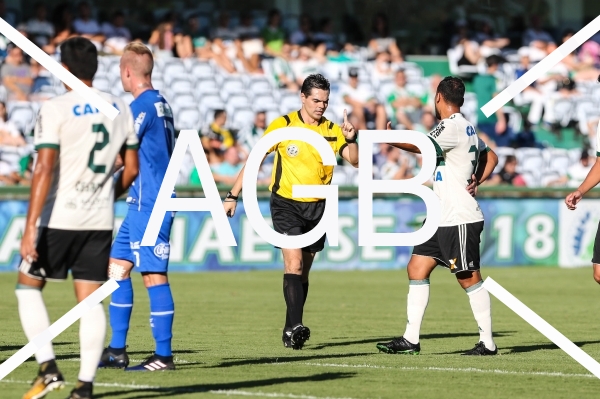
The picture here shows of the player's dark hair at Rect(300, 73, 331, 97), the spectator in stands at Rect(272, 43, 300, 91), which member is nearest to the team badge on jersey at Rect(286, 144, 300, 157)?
the player's dark hair at Rect(300, 73, 331, 97)

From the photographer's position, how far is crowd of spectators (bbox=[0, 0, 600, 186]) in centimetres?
2341

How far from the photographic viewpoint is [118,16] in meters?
25.9

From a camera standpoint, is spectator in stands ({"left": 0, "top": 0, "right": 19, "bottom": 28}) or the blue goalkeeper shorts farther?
spectator in stands ({"left": 0, "top": 0, "right": 19, "bottom": 28})

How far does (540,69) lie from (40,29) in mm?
11671

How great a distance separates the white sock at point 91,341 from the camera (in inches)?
264

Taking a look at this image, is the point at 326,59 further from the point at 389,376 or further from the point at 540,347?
the point at 389,376

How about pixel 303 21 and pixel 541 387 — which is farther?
pixel 303 21

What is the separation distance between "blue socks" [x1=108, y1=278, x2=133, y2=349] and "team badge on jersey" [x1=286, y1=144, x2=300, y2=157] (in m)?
2.72

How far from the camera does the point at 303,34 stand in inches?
1118

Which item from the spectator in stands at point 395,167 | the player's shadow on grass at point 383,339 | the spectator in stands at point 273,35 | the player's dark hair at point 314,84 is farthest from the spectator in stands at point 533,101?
the player's dark hair at point 314,84

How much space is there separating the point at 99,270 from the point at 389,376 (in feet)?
8.20

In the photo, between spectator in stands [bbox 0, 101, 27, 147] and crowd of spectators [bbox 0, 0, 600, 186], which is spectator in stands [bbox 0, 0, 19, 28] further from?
spectator in stands [bbox 0, 101, 27, 147]

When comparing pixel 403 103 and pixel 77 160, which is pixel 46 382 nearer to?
pixel 77 160

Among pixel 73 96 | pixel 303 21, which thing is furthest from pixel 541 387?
pixel 303 21
